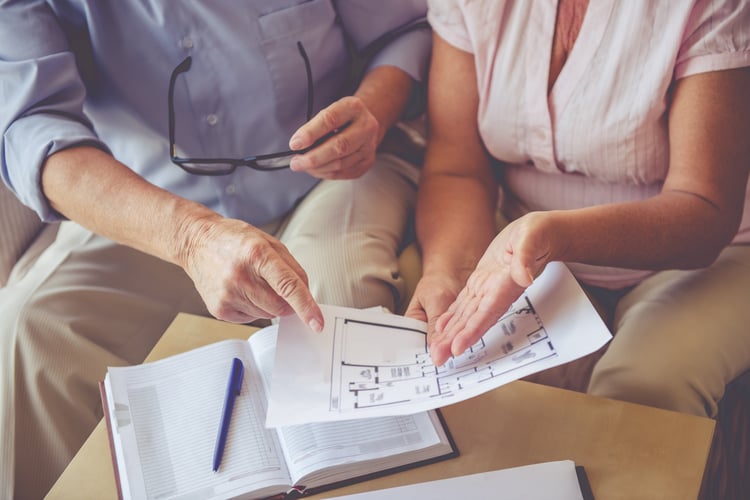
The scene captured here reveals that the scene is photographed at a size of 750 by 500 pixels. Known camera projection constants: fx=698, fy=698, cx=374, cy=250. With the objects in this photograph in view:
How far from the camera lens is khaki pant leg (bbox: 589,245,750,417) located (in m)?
0.95

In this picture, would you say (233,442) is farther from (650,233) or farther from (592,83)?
(592,83)

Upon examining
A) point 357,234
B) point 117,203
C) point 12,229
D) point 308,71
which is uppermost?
point 308,71

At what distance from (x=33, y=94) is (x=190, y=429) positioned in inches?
24.1

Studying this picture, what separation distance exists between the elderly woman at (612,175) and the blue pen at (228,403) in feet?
0.79

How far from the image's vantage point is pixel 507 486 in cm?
72

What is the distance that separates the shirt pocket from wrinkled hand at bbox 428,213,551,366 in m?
0.55

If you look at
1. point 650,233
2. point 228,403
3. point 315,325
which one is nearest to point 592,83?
point 650,233

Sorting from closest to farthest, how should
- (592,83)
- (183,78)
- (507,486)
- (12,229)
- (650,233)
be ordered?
(507,486), (650,233), (592,83), (183,78), (12,229)

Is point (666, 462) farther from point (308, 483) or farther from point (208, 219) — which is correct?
point (208, 219)

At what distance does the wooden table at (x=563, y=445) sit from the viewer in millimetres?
736

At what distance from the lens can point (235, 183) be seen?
50.2 inches

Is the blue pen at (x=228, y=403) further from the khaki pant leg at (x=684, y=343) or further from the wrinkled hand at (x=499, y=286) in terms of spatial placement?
the khaki pant leg at (x=684, y=343)

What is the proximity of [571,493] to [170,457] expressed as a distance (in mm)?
434

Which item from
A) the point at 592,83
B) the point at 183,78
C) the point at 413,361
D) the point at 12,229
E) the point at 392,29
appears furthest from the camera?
the point at 12,229
